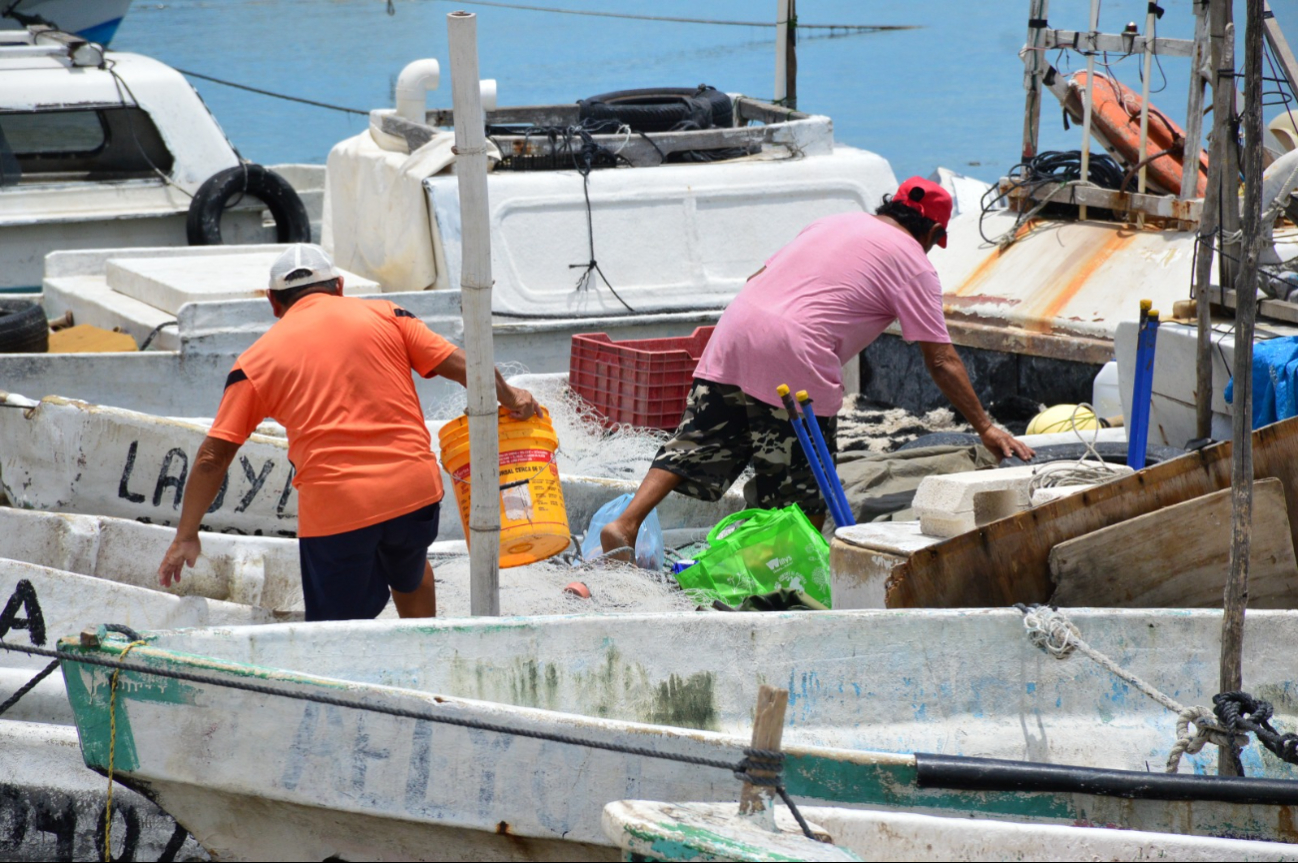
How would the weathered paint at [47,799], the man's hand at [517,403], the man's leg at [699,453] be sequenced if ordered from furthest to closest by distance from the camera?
the man's leg at [699,453] < the man's hand at [517,403] < the weathered paint at [47,799]

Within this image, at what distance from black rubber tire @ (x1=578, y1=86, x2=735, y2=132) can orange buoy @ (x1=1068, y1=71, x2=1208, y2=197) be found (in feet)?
7.32

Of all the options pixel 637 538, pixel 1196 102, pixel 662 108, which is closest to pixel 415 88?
pixel 662 108

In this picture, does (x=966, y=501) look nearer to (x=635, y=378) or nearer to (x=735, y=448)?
(x=735, y=448)

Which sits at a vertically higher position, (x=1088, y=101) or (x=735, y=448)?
→ (x=1088, y=101)

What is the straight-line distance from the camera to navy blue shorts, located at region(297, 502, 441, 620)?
400 cm

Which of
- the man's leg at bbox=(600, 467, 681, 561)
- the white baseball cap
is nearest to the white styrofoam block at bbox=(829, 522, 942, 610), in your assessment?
the man's leg at bbox=(600, 467, 681, 561)

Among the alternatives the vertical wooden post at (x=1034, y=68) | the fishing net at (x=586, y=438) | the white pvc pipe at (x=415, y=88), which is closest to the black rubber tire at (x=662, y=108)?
the white pvc pipe at (x=415, y=88)

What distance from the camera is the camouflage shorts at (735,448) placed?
4.96 meters

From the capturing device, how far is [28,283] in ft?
28.5

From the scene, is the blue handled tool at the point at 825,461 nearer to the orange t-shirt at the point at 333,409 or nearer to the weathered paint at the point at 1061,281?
the orange t-shirt at the point at 333,409

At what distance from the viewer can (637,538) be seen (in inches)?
197

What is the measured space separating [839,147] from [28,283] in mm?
5279

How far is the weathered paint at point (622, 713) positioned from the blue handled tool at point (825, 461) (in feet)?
2.38

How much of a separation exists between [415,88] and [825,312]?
4.13 m
